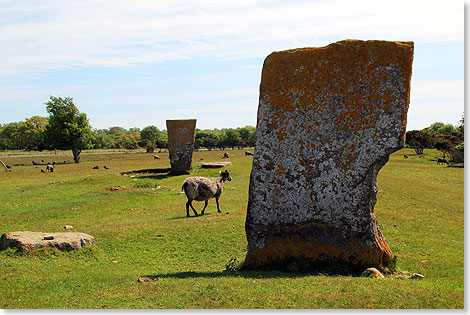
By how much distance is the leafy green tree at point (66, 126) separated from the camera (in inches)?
2200

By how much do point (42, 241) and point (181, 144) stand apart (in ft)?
70.7

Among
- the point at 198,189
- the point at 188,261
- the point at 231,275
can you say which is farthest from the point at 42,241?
the point at 198,189

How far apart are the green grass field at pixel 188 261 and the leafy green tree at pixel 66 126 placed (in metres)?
35.2

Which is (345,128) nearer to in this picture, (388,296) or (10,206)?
(388,296)

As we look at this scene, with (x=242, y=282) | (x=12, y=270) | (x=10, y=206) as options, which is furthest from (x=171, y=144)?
(x=242, y=282)

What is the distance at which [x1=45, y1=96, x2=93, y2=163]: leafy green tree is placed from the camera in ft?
183

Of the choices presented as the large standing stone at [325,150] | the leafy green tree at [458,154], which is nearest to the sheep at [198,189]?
the large standing stone at [325,150]

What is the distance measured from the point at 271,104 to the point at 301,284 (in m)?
3.99

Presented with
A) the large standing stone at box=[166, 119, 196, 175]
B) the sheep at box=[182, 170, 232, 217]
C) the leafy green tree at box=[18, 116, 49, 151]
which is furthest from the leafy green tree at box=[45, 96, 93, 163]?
the leafy green tree at box=[18, 116, 49, 151]

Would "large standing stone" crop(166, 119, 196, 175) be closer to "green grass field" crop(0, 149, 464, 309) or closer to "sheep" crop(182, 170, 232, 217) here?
"green grass field" crop(0, 149, 464, 309)

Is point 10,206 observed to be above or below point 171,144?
below

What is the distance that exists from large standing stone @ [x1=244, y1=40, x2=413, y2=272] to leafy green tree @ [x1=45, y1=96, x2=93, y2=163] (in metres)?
51.2

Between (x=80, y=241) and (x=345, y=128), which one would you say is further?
(x=80, y=241)

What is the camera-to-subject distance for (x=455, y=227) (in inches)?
571
